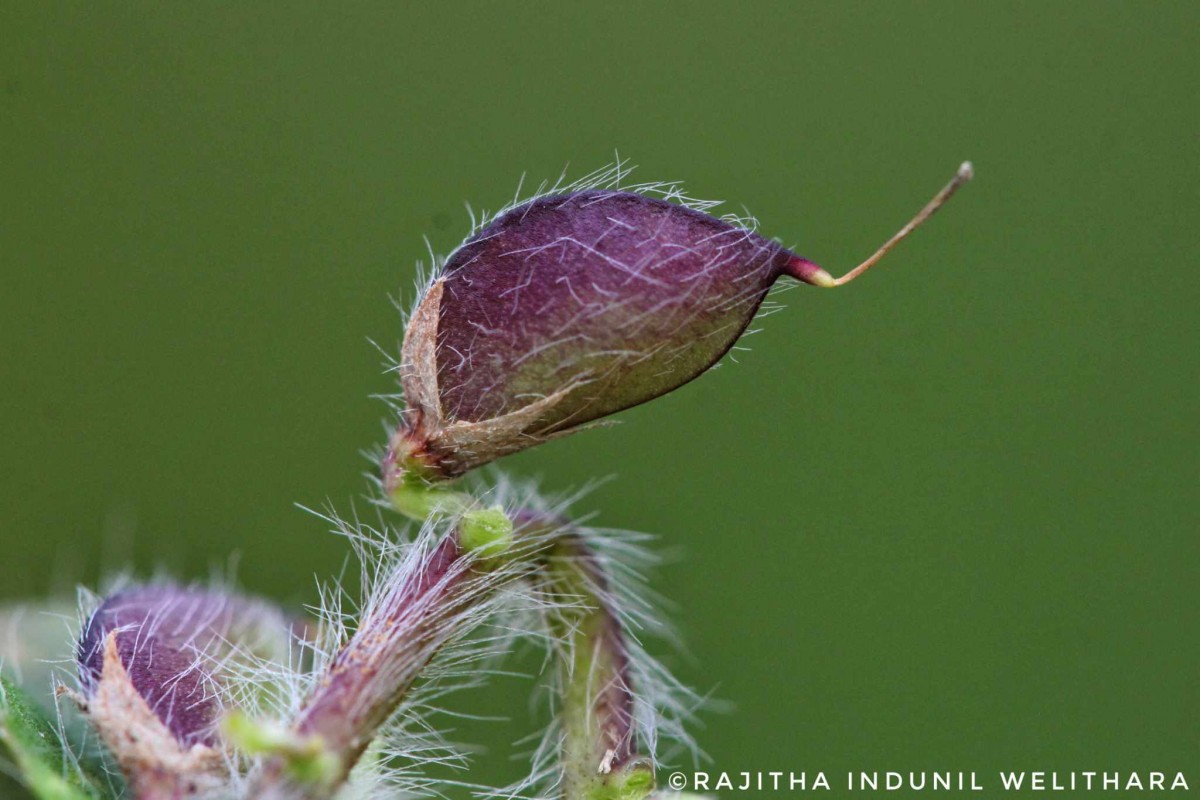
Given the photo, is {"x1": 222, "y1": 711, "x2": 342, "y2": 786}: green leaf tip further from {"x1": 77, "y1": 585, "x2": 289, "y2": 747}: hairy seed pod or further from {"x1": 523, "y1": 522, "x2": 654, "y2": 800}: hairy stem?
{"x1": 523, "y1": 522, "x2": 654, "y2": 800}: hairy stem

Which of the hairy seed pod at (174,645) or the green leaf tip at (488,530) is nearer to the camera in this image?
the hairy seed pod at (174,645)

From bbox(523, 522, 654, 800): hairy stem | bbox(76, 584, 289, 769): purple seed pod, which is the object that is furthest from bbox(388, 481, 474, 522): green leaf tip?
bbox(76, 584, 289, 769): purple seed pod

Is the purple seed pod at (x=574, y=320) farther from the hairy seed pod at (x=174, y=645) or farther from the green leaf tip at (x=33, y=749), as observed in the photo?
the green leaf tip at (x=33, y=749)

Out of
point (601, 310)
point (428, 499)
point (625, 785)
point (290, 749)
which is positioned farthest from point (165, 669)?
point (601, 310)

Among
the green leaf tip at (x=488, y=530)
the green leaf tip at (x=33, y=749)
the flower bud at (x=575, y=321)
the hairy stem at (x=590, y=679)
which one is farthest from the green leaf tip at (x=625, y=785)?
the green leaf tip at (x=33, y=749)

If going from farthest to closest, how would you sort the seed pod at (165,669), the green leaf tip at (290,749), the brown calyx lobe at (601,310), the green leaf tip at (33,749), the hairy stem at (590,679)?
the hairy stem at (590,679)
the brown calyx lobe at (601,310)
the seed pod at (165,669)
the green leaf tip at (33,749)
the green leaf tip at (290,749)

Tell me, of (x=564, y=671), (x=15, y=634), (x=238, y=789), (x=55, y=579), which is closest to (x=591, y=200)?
(x=564, y=671)
